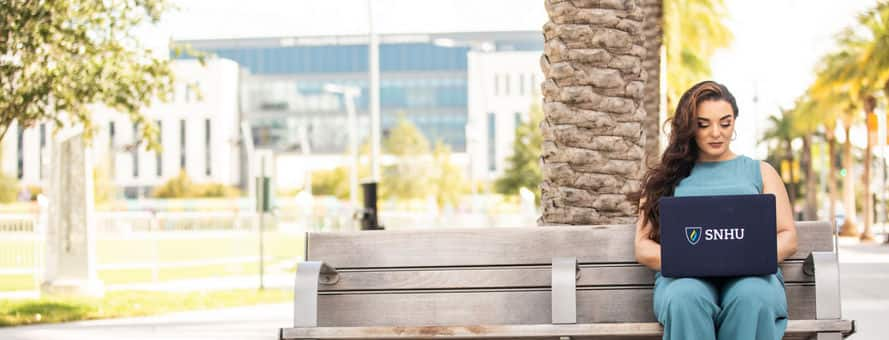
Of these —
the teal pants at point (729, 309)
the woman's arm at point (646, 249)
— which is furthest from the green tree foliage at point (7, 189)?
the teal pants at point (729, 309)

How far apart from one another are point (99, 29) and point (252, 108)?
119 meters

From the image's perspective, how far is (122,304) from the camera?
1650 cm

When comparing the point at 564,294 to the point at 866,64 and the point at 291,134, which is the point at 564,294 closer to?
the point at 866,64

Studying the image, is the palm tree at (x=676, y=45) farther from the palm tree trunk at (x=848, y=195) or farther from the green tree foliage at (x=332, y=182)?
the green tree foliage at (x=332, y=182)

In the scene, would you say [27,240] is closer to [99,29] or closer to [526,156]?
[99,29]

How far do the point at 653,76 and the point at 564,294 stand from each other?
998 cm

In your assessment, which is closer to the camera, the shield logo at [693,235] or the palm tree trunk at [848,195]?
the shield logo at [693,235]

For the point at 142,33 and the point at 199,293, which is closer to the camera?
the point at 142,33

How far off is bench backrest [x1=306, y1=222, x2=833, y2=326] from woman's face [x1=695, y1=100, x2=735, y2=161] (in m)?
0.47

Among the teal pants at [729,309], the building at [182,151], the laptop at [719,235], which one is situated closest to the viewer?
the laptop at [719,235]

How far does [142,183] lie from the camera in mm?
134125

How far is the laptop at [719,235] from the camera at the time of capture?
16.8 ft

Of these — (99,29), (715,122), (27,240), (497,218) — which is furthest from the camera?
(497,218)

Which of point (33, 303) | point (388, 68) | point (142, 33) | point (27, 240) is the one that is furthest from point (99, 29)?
point (388, 68)
